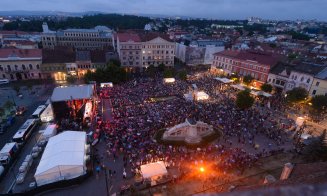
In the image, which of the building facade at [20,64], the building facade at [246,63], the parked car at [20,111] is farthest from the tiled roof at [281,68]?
the building facade at [20,64]

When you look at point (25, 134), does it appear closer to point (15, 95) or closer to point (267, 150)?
point (15, 95)

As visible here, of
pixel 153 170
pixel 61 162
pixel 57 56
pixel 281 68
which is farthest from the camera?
pixel 57 56

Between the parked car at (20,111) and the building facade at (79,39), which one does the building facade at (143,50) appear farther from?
the parked car at (20,111)

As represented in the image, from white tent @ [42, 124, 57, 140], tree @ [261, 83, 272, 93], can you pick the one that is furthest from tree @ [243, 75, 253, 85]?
white tent @ [42, 124, 57, 140]

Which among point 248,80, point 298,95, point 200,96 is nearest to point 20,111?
point 200,96

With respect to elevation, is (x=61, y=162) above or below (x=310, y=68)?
below

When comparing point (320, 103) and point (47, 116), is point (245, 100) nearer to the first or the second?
point (320, 103)

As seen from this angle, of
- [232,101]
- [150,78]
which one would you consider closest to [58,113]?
[150,78]
